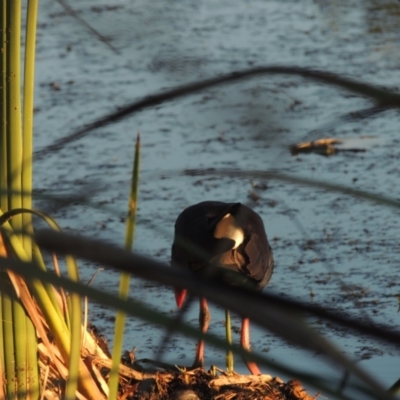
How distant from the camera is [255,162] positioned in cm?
431

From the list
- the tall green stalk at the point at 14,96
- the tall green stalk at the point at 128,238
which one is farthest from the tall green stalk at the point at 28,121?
the tall green stalk at the point at 128,238

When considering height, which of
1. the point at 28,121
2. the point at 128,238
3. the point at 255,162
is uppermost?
the point at 128,238

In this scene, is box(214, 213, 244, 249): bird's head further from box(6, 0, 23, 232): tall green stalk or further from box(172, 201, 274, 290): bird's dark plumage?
box(6, 0, 23, 232): tall green stalk

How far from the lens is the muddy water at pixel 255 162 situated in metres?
2.91

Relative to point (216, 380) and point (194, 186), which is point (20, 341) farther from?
point (194, 186)

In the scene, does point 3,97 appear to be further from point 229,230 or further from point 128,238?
point 229,230

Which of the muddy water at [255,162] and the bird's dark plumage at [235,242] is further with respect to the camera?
the muddy water at [255,162]

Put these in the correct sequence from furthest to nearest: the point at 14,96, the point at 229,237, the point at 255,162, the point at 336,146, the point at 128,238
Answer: the point at 336,146, the point at 255,162, the point at 229,237, the point at 14,96, the point at 128,238

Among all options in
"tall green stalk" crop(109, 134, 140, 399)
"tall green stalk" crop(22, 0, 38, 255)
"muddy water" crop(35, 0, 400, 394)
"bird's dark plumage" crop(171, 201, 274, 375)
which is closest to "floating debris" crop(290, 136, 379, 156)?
"muddy water" crop(35, 0, 400, 394)

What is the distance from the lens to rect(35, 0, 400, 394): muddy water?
9.56 ft

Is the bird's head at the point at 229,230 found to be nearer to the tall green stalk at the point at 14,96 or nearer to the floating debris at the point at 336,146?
the tall green stalk at the point at 14,96

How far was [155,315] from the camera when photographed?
41 centimetres

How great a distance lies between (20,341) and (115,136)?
3318 mm

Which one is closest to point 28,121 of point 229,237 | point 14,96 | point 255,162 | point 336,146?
point 14,96
